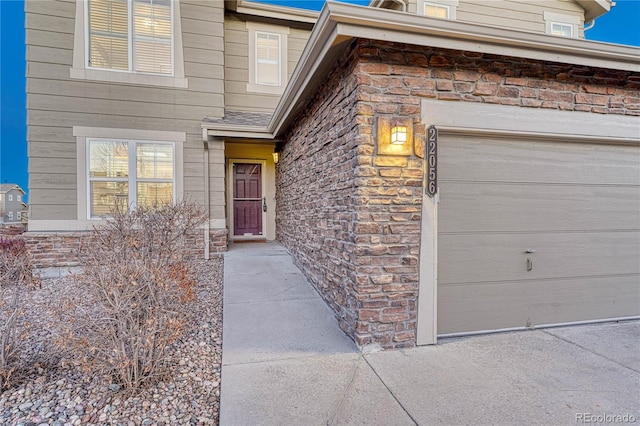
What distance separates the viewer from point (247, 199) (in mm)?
8594

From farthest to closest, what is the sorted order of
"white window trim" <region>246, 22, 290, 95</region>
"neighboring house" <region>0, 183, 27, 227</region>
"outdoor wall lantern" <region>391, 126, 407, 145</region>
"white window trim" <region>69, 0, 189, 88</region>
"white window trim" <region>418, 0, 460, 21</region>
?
"neighboring house" <region>0, 183, 27, 227</region>, "white window trim" <region>246, 22, 290, 95</region>, "white window trim" <region>418, 0, 460, 21</region>, "white window trim" <region>69, 0, 189, 88</region>, "outdoor wall lantern" <region>391, 126, 407, 145</region>

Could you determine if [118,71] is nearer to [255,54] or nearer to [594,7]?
[255,54]

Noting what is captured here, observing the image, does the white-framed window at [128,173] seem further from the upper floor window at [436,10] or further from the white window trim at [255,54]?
the upper floor window at [436,10]

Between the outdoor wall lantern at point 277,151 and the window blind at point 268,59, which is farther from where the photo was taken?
the window blind at point 268,59

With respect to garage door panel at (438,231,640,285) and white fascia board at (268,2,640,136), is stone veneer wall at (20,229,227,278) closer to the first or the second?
white fascia board at (268,2,640,136)

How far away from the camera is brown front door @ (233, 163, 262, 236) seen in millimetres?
8508

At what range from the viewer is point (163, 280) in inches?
102

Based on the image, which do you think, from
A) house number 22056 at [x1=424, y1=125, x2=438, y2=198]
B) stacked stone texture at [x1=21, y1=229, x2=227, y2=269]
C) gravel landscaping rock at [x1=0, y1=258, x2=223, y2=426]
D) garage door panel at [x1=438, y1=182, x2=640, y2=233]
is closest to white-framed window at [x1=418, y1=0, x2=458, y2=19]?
garage door panel at [x1=438, y1=182, x2=640, y2=233]

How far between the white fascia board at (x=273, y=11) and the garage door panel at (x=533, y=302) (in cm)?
747

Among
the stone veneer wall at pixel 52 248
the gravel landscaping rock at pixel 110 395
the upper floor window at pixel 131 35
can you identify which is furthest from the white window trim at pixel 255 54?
the gravel landscaping rock at pixel 110 395

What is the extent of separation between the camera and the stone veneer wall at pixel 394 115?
295cm

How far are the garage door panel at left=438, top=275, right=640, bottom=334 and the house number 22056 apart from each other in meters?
1.03

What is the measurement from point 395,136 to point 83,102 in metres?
6.36

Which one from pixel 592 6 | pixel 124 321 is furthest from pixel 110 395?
pixel 592 6
